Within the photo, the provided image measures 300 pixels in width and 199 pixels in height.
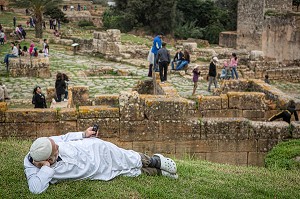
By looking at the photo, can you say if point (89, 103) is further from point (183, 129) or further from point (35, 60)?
point (35, 60)

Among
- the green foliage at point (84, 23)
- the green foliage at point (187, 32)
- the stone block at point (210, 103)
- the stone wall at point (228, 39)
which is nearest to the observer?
the stone block at point (210, 103)

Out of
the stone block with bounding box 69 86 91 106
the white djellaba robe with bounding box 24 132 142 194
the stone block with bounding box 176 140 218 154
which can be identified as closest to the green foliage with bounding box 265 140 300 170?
the stone block with bounding box 176 140 218 154

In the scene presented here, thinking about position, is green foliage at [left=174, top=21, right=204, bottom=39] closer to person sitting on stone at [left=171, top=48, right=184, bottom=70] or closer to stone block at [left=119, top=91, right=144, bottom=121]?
person sitting on stone at [left=171, top=48, right=184, bottom=70]

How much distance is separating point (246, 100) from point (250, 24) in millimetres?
29279

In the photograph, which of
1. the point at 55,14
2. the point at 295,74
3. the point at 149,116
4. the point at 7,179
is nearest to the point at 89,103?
the point at 149,116

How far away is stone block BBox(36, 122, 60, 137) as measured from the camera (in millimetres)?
9312

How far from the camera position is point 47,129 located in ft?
30.6

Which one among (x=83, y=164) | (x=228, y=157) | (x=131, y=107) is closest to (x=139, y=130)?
(x=131, y=107)

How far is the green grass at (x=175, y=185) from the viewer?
233 inches

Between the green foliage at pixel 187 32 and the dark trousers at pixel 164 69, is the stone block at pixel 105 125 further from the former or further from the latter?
the green foliage at pixel 187 32

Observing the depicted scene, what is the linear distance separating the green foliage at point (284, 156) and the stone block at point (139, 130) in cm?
226

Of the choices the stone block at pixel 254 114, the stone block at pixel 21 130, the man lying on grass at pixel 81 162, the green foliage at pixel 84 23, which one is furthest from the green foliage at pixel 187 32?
the man lying on grass at pixel 81 162

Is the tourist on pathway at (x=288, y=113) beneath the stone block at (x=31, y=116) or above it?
beneath

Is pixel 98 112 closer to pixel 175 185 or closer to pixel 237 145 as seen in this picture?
pixel 237 145
